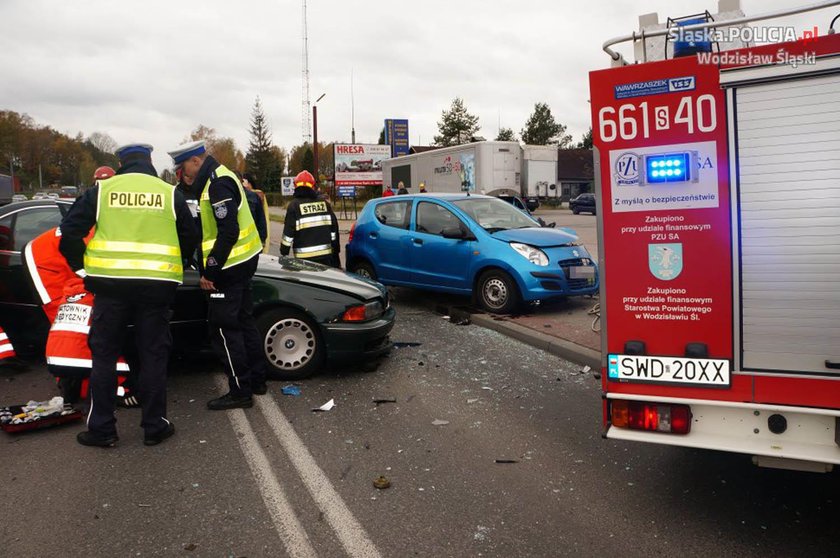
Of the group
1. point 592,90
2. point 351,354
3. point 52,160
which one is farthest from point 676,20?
point 52,160

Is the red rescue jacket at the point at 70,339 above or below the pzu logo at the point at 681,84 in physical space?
below

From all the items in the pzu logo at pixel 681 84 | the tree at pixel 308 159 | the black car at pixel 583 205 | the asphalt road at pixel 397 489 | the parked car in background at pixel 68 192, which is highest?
the tree at pixel 308 159

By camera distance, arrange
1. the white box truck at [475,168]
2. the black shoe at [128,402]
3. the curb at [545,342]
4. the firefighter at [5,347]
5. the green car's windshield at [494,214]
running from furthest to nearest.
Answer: the white box truck at [475,168], the green car's windshield at [494,214], the curb at [545,342], the firefighter at [5,347], the black shoe at [128,402]

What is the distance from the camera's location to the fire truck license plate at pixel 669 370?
297 centimetres

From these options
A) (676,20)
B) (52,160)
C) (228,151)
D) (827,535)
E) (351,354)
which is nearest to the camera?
(827,535)

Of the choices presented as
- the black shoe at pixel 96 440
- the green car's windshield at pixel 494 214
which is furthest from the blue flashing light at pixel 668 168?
the green car's windshield at pixel 494 214

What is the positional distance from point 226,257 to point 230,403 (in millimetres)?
1136

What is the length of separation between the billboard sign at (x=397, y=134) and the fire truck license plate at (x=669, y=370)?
43.5 meters

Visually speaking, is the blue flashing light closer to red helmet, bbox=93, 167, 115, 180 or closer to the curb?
the curb

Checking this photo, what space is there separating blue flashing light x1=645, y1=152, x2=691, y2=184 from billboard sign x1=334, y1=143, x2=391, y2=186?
98.8ft

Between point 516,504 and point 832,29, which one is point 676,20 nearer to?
point 832,29

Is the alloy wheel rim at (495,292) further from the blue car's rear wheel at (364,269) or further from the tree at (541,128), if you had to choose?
the tree at (541,128)

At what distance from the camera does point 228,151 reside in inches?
3568

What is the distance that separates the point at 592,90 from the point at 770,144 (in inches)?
33.8
